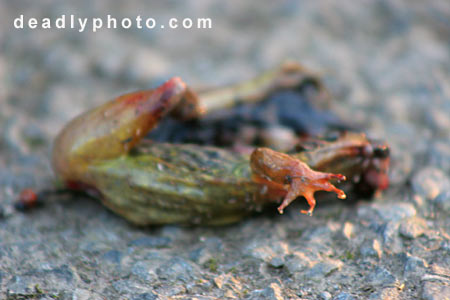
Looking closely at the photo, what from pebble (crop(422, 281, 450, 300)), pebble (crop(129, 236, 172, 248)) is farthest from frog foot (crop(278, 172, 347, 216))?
pebble (crop(129, 236, 172, 248))

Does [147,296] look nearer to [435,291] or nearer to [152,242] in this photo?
[152,242]

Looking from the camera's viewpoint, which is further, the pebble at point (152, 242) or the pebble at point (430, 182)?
the pebble at point (430, 182)

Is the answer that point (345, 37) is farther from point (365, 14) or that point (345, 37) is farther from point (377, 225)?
point (377, 225)

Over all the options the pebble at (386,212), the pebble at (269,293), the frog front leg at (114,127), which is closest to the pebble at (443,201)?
the pebble at (386,212)

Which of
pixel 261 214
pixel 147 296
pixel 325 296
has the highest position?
pixel 261 214

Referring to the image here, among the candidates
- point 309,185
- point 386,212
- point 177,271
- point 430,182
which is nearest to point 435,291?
point 386,212

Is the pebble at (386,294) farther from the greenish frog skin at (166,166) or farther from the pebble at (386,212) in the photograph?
the greenish frog skin at (166,166)

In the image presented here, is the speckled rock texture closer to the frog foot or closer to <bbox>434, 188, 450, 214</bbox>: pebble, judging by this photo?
<bbox>434, 188, 450, 214</bbox>: pebble

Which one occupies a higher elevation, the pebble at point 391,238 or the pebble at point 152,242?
the pebble at point 391,238
